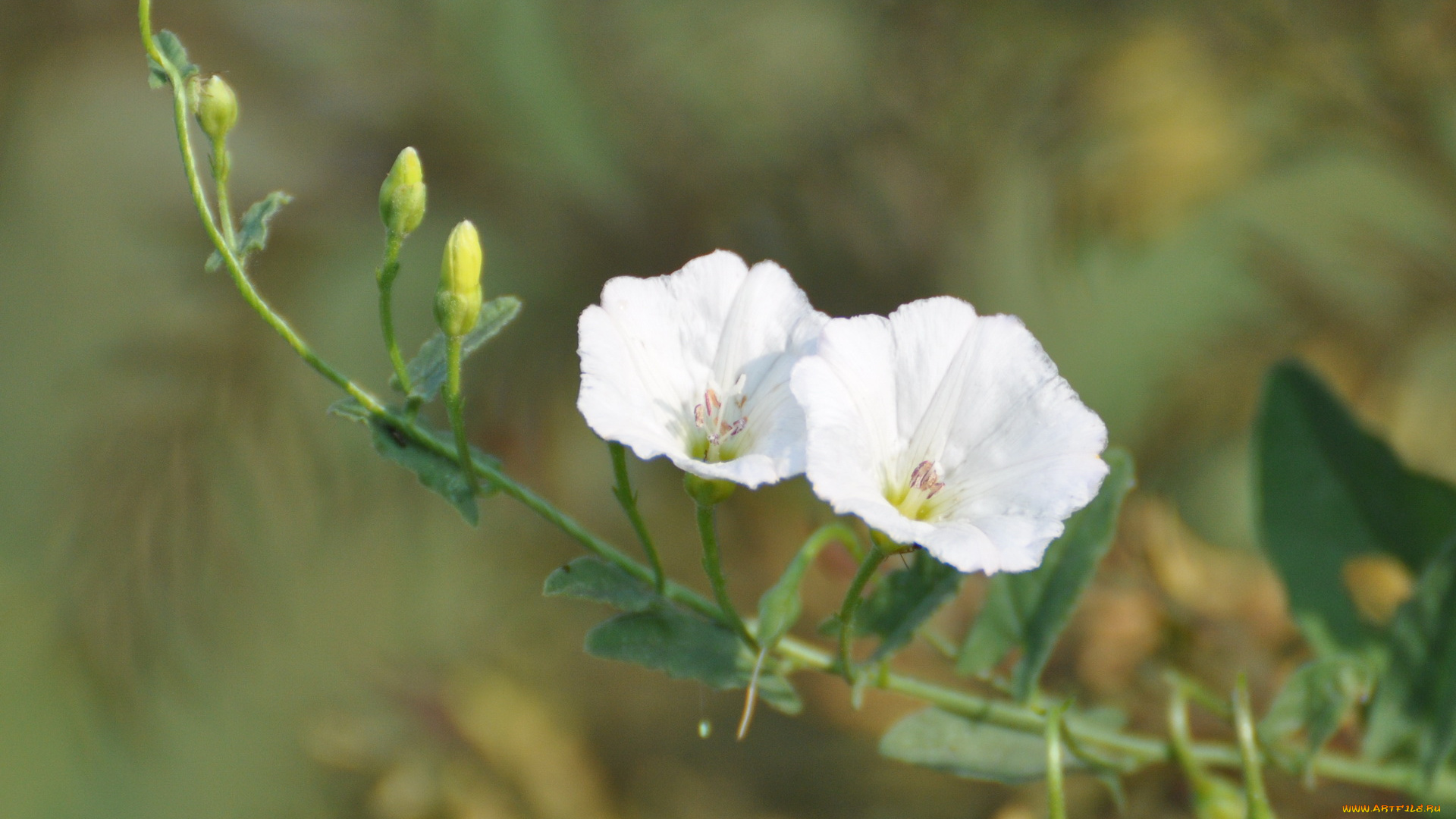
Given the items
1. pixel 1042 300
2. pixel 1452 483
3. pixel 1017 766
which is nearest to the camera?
pixel 1017 766

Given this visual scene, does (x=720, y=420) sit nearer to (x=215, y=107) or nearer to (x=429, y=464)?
(x=429, y=464)

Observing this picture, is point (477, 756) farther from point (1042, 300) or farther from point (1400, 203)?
point (1400, 203)

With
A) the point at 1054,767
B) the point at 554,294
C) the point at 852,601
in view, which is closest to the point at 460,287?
the point at 852,601

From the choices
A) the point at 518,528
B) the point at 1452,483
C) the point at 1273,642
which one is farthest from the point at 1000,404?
the point at 518,528

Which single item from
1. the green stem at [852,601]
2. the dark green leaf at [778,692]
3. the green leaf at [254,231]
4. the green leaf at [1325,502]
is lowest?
the dark green leaf at [778,692]

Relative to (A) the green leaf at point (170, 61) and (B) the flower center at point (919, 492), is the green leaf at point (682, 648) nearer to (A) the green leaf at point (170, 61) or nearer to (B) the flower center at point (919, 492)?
(B) the flower center at point (919, 492)

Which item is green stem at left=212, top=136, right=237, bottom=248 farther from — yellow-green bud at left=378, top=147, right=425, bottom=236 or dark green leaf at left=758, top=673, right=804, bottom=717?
dark green leaf at left=758, top=673, right=804, bottom=717

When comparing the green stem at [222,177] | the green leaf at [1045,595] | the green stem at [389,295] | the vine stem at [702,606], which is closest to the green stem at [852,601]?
the vine stem at [702,606]

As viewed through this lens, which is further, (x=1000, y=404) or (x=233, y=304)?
(x=233, y=304)
